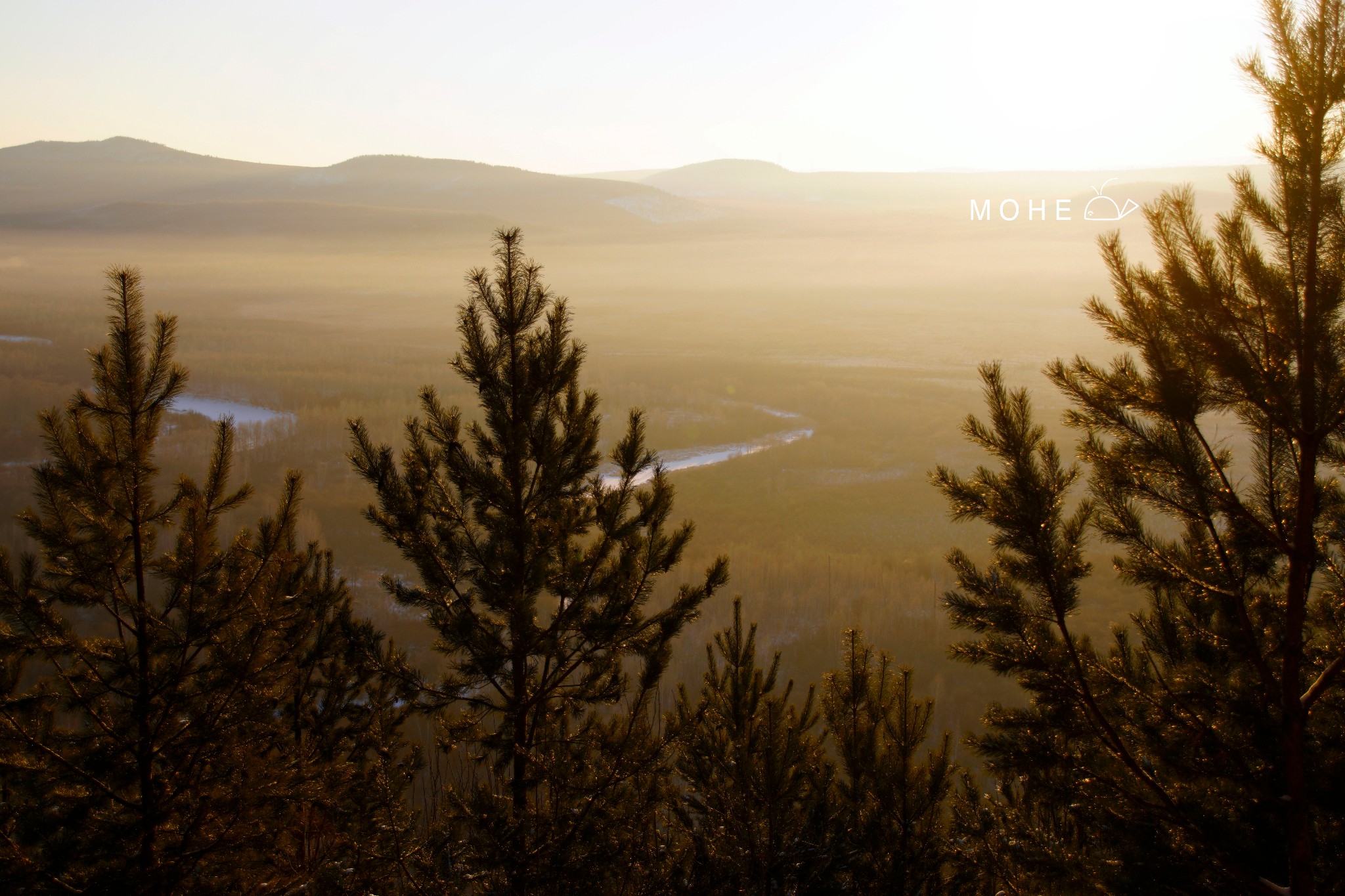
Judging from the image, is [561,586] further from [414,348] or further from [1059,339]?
[1059,339]

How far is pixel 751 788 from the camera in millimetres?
5820

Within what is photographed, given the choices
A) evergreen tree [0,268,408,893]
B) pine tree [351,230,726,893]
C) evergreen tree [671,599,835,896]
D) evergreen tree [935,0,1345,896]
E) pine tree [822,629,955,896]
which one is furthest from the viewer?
pine tree [822,629,955,896]

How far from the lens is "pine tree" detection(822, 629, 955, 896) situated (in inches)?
225

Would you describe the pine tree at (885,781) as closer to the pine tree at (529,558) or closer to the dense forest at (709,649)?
the dense forest at (709,649)

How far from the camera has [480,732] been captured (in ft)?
18.7

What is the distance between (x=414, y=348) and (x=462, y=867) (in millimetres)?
55042

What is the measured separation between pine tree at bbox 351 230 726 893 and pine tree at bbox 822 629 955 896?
5.28 feet

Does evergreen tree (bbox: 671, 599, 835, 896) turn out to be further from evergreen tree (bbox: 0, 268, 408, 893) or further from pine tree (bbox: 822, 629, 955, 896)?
evergreen tree (bbox: 0, 268, 408, 893)

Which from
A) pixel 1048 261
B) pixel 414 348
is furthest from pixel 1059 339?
pixel 1048 261

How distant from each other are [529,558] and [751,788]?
7.80ft

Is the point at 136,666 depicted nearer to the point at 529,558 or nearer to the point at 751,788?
the point at 529,558

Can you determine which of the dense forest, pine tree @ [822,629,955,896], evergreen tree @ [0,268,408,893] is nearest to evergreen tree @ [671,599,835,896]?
the dense forest

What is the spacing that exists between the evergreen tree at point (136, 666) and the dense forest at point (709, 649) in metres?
0.03

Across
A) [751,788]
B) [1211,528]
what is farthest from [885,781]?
[1211,528]
